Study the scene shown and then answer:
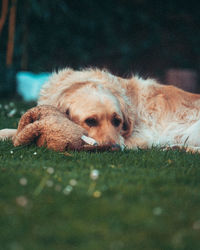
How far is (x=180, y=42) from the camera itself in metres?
9.85

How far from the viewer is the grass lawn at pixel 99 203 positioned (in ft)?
4.85

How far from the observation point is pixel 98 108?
3.39 metres

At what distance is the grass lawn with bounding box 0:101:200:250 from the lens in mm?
1478

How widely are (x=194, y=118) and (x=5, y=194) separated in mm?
2620

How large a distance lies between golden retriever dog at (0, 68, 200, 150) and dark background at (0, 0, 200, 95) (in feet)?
14.3

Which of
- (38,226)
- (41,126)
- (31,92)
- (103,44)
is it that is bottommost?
(31,92)

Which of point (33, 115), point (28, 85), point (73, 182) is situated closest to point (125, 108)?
point (33, 115)

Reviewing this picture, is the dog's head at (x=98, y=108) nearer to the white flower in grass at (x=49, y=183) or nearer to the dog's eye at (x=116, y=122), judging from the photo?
the dog's eye at (x=116, y=122)

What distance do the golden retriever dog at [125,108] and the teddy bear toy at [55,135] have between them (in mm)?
197

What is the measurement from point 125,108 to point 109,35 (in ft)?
19.1

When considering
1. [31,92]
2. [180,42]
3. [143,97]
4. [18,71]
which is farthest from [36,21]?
[143,97]

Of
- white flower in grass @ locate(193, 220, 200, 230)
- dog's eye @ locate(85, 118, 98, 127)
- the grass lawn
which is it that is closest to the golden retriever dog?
dog's eye @ locate(85, 118, 98, 127)

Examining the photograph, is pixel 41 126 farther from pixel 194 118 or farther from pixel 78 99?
pixel 194 118

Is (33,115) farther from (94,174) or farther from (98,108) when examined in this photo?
(94,174)
